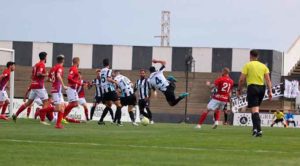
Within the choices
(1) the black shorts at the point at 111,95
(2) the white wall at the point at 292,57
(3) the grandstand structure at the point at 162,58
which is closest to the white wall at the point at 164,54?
(3) the grandstand structure at the point at 162,58

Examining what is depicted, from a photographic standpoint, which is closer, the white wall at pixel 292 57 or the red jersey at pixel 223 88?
the red jersey at pixel 223 88

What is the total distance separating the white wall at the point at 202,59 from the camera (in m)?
67.6

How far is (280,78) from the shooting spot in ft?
218

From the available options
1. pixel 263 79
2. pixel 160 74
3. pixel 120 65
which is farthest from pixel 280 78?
pixel 263 79

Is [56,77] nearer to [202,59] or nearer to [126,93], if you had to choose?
[126,93]

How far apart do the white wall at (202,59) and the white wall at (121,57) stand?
544 centimetres

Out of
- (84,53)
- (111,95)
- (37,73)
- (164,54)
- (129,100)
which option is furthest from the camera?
(84,53)

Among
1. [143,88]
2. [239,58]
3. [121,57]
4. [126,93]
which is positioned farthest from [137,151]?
[121,57]

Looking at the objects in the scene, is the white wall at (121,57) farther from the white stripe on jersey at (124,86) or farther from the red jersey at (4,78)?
the white stripe on jersey at (124,86)

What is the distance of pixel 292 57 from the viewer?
73.1 meters

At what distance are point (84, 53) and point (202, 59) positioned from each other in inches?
390

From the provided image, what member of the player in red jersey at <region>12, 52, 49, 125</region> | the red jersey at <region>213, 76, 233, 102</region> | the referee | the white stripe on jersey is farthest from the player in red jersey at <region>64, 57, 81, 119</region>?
the referee

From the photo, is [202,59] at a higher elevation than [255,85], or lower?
higher

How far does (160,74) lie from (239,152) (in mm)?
14123
